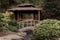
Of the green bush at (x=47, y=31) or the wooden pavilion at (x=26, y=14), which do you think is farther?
the wooden pavilion at (x=26, y=14)

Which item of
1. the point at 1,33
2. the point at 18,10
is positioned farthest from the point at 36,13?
the point at 1,33

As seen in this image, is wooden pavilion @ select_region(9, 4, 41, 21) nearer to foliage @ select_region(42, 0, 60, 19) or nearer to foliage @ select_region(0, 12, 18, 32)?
foliage @ select_region(42, 0, 60, 19)

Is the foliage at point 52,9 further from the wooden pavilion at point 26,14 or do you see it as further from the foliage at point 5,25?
the foliage at point 5,25

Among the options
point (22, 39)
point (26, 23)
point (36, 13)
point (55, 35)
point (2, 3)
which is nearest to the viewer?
point (55, 35)

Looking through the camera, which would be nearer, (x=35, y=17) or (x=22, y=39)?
(x=22, y=39)

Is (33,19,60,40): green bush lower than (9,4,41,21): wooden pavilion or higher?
higher

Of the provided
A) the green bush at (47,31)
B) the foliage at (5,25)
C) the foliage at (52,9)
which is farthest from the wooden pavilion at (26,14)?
the green bush at (47,31)

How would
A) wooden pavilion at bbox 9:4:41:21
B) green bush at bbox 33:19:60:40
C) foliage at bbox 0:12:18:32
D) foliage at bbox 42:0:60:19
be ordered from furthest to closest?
foliage at bbox 42:0:60:19
wooden pavilion at bbox 9:4:41:21
foliage at bbox 0:12:18:32
green bush at bbox 33:19:60:40

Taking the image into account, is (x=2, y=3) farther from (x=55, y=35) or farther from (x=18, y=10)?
(x=55, y=35)

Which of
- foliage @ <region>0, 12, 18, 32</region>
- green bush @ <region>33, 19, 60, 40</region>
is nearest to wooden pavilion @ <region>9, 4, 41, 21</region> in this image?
foliage @ <region>0, 12, 18, 32</region>

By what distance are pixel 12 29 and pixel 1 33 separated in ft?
11.2

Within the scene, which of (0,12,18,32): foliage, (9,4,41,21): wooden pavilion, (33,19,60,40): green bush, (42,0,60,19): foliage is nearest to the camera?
(33,19,60,40): green bush

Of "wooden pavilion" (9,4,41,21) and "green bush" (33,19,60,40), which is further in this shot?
"wooden pavilion" (9,4,41,21)

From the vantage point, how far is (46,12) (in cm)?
3719
